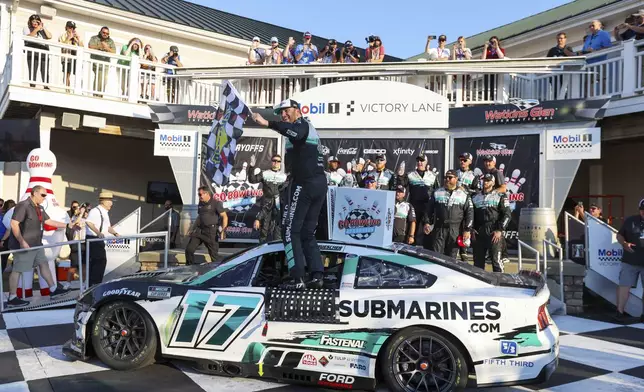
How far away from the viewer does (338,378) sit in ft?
14.5

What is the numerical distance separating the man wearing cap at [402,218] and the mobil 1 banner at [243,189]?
147 inches

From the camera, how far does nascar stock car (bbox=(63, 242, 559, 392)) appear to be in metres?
4.21

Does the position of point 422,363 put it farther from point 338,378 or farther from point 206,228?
point 206,228

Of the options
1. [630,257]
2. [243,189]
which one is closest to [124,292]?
[630,257]

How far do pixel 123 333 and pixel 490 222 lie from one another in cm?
555

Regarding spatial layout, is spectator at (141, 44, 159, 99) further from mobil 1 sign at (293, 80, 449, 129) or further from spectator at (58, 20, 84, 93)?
mobil 1 sign at (293, 80, 449, 129)

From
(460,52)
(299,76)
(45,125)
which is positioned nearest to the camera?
(299,76)

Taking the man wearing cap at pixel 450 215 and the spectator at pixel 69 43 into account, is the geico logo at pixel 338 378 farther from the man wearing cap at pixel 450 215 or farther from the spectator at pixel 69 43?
the spectator at pixel 69 43

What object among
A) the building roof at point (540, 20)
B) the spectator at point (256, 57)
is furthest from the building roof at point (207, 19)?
the building roof at point (540, 20)

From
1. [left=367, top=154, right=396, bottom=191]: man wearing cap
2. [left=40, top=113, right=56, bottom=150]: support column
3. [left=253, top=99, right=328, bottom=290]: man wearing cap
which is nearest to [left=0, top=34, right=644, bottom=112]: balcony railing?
[left=40, top=113, right=56, bottom=150]: support column

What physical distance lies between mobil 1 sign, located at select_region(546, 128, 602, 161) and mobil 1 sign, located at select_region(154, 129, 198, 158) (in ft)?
25.1

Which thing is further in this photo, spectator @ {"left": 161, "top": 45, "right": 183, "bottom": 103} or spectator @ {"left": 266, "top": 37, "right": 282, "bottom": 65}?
spectator @ {"left": 266, "top": 37, "right": 282, "bottom": 65}

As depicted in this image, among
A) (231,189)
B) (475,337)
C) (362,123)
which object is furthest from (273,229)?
(475,337)

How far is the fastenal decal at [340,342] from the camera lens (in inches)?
173
